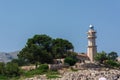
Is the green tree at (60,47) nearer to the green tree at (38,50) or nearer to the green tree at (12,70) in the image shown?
the green tree at (38,50)

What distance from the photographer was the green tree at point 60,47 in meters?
76.2

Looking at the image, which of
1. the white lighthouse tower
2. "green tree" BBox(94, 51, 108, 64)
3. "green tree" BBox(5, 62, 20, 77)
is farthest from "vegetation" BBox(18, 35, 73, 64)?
the white lighthouse tower

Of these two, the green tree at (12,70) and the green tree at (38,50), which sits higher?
the green tree at (38,50)

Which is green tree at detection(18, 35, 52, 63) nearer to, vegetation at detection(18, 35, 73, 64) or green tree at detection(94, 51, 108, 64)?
vegetation at detection(18, 35, 73, 64)

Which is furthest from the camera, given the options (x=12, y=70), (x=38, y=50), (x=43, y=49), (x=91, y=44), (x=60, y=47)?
(x=91, y=44)

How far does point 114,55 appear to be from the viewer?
→ 302 feet

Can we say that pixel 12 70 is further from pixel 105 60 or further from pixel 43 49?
pixel 105 60

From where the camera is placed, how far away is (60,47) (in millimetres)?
76938

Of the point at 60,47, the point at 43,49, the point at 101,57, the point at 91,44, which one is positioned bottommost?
the point at 101,57

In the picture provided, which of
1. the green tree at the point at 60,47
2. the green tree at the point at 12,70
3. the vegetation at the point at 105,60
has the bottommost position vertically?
the green tree at the point at 12,70

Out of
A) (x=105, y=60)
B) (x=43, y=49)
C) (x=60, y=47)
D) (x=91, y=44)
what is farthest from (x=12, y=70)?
(x=91, y=44)

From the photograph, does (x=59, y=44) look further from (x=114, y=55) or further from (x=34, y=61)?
(x=114, y=55)

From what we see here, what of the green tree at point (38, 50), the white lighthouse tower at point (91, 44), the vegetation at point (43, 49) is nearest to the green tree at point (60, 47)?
the vegetation at point (43, 49)

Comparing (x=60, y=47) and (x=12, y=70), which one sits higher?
(x=60, y=47)
